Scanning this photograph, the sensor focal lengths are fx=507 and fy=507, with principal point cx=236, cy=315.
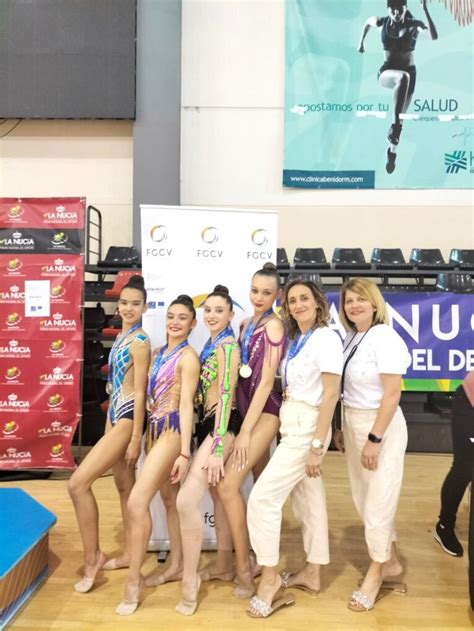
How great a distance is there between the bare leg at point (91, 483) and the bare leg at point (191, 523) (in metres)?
0.44

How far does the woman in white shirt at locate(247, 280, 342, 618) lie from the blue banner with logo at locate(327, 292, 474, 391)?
2609 millimetres

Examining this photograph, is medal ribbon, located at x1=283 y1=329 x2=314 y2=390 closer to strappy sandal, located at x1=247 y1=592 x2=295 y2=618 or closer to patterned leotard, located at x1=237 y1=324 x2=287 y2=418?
patterned leotard, located at x1=237 y1=324 x2=287 y2=418

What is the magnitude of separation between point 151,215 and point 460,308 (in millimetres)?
3335

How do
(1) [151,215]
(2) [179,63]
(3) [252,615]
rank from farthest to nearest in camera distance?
1. (2) [179,63]
2. (1) [151,215]
3. (3) [252,615]

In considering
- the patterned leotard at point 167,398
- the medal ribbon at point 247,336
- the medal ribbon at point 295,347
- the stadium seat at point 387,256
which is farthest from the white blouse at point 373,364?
the stadium seat at point 387,256

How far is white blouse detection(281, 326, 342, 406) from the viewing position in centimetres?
233

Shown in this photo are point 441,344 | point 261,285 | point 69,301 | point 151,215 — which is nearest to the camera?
point 261,285

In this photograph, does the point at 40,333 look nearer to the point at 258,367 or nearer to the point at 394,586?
the point at 258,367

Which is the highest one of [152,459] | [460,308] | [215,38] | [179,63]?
[215,38]

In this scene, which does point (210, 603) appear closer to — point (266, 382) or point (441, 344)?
point (266, 382)

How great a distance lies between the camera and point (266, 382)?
96.8 inches

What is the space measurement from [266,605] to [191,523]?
52 centimetres

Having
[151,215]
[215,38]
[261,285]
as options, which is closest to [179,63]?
[215,38]

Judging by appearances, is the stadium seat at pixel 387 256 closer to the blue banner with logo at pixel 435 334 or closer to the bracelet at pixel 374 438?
the blue banner with logo at pixel 435 334
